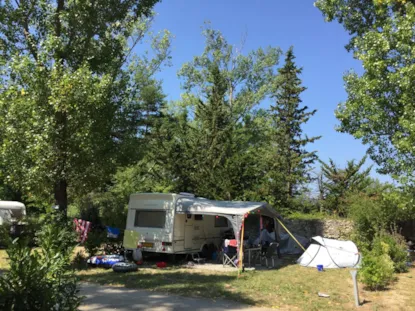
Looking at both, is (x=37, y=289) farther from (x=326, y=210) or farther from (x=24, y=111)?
(x=326, y=210)

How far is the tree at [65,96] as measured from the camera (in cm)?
1131

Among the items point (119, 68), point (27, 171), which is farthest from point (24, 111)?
point (119, 68)

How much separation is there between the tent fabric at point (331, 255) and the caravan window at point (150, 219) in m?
5.14

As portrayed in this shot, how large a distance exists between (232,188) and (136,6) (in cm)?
978

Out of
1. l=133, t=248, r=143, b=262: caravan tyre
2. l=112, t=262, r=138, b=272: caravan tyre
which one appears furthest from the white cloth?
l=112, t=262, r=138, b=272: caravan tyre

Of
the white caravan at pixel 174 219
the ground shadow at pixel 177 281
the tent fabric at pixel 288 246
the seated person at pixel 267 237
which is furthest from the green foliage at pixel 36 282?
the tent fabric at pixel 288 246

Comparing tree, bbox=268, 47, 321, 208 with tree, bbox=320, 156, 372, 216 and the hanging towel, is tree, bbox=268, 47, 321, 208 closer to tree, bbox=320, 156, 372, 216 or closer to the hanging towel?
tree, bbox=320, 156, 372, 216

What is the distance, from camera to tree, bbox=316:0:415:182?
11.6 m

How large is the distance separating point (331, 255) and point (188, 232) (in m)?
5.02

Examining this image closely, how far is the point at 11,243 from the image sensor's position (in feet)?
14.0

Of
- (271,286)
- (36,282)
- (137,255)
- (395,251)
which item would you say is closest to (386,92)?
(395,251)

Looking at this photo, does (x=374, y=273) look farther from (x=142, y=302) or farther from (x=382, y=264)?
(x=142, y=302)

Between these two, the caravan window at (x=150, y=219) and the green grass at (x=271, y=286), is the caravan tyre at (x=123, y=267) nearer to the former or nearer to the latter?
the green grass at (x=271, y=286)

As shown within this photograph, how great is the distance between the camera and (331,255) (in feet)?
43.3
